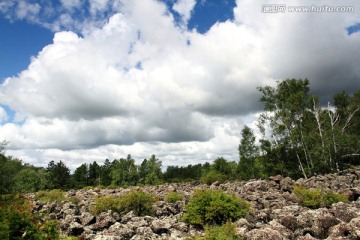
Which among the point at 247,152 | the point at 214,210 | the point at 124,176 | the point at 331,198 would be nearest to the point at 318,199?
the point at 331,198

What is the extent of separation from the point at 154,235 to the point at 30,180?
8954cm

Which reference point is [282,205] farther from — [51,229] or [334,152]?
[334,152]

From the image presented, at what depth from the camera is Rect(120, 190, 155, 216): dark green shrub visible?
25.2 m

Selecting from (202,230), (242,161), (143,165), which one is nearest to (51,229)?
(202,230)

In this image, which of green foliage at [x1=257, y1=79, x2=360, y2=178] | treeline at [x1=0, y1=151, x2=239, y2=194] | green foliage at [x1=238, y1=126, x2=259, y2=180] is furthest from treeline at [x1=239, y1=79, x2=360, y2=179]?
treeline at [x1=0, y1=151, x2=239, y2=194]

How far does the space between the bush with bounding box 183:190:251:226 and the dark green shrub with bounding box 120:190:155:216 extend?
5313 mm

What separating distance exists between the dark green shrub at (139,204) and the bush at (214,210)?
5.31m

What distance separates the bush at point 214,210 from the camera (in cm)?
2006

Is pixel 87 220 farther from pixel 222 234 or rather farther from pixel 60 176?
pixel 60 176

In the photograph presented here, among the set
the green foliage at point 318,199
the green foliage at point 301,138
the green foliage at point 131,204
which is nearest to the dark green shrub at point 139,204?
the green foliage at point 131,204

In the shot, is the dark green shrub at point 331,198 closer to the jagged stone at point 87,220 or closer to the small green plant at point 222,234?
the small green plant at point 222,234

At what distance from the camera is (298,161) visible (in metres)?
54.8

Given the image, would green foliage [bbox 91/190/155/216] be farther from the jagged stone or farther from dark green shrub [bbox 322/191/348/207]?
dark green shrub [bbox 322/191/348/207]

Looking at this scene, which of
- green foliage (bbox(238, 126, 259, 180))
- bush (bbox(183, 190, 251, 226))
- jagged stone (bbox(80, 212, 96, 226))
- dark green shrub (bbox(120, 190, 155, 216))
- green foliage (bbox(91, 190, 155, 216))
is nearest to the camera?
bush (bbox(183, 190, 251, 226))
